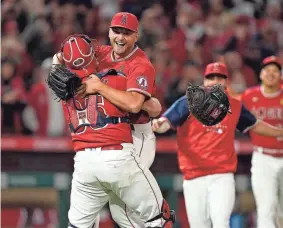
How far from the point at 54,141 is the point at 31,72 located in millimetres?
1877

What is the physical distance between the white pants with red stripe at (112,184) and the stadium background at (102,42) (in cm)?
304

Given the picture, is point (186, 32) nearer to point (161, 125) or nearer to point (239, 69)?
point (239, 69)

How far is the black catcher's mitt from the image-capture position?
20.0ft

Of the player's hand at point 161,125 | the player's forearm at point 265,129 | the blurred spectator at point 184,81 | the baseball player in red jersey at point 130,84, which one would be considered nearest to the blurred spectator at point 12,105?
the blurred spectator at point 184,81

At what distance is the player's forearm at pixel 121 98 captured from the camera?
20.0 ft

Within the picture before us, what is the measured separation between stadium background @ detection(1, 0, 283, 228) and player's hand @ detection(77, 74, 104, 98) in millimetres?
3174

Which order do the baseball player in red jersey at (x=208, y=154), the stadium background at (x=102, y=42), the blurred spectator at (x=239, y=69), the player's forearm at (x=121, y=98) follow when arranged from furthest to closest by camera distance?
1. the blurred spectator at (x=239, y=69)
2. the stadium background at (x=102, y=42)
3. the baseball player in red jersey at (x=208, y=154)
4. the player's forearm at (x=121, y=98)

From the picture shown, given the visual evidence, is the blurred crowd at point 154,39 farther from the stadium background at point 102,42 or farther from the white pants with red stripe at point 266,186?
the white pants with red stripe at point 266,186

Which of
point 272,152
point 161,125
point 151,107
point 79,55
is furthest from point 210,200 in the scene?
point 79,55

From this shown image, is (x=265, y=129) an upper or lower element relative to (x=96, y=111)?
lower

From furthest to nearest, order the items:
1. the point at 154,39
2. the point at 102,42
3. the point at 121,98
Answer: the point at 154,39 < the point at 102,42 < the point at 121,98

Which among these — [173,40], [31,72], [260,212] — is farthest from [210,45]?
[260,212]

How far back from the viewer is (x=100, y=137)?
6207 mm

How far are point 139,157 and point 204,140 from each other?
1.28 m
